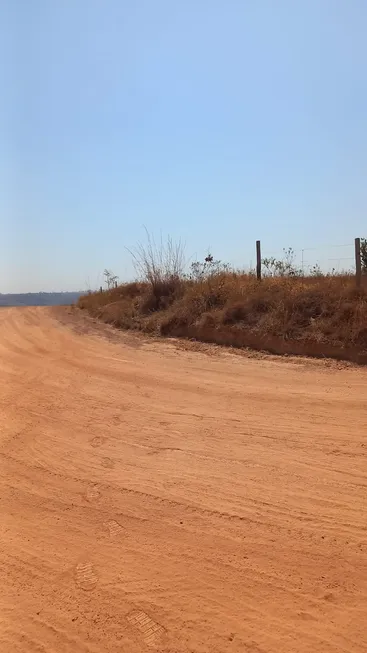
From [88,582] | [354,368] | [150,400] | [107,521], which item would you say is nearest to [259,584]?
[88,582]

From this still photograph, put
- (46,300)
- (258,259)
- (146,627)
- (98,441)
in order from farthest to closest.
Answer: (46,300) < (258,259) < (98,441) < (146,627)

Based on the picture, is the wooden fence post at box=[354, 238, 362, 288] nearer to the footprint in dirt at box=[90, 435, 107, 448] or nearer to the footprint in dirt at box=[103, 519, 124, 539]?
the footprint in dirt at box=[90, 435, 107, 448]

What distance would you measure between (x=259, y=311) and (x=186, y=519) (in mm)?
8584

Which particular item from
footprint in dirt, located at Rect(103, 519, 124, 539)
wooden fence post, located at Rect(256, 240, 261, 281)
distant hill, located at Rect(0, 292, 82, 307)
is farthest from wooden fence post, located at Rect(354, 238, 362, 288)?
distant hill, located at Rect(0, 292, 82, 307)

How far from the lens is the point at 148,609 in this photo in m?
3.19

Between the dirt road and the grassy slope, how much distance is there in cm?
→ 213

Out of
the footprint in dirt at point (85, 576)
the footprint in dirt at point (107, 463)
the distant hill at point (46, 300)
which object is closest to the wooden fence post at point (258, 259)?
the footprint in dirt at point (107, 463)

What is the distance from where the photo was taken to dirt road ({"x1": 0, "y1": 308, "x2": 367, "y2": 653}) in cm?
305

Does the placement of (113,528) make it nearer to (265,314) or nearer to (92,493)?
(92,493)

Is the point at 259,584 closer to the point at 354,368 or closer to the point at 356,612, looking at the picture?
the point at 356,612

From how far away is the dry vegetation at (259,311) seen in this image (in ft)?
34.4

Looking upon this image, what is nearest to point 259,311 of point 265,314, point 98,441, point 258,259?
point 265,314

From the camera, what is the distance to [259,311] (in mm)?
12422

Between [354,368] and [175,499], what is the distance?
572cm
